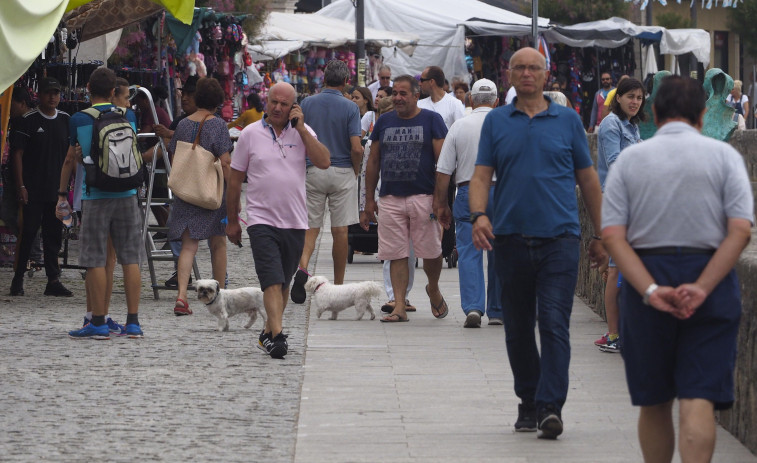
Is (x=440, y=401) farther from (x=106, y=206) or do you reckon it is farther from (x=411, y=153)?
(x=411, y=153)

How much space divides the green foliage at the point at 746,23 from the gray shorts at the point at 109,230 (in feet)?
152

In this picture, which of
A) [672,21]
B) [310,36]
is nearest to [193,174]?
[310,36]

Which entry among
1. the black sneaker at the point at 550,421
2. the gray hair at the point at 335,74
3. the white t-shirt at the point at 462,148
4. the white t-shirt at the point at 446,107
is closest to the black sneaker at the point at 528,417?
the black sneaker at the point at 550,421

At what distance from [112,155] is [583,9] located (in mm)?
43212

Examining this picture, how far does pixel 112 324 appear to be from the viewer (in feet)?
32.8

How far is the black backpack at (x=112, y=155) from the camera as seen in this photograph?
9.63m

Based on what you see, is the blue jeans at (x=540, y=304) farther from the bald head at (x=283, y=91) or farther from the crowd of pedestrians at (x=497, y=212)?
the bald head at (x=283, y=91)

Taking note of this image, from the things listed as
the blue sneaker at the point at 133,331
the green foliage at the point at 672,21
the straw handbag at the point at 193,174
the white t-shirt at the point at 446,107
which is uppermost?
the green foliage at the point at 672,21

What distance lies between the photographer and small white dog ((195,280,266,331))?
399 inches

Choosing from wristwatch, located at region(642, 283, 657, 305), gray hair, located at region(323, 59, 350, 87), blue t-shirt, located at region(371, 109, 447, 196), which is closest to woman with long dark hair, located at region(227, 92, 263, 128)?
gray hair, located at region(323, 59, 350, 87)

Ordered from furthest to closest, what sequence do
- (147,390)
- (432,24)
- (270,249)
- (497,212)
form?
1. (432,24)
2. (270,249)
3. (147,390)
4. (497,212)

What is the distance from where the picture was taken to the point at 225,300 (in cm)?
1025

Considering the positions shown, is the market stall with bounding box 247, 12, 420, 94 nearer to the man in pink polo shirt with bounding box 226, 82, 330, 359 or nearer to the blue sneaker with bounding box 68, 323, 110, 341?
the blue sneaker with bounding box 68, 323, 110, 341

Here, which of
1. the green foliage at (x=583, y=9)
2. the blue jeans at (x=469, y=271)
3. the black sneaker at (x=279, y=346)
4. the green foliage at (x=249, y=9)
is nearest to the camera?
the black sneaker at (x=279, y=346)
